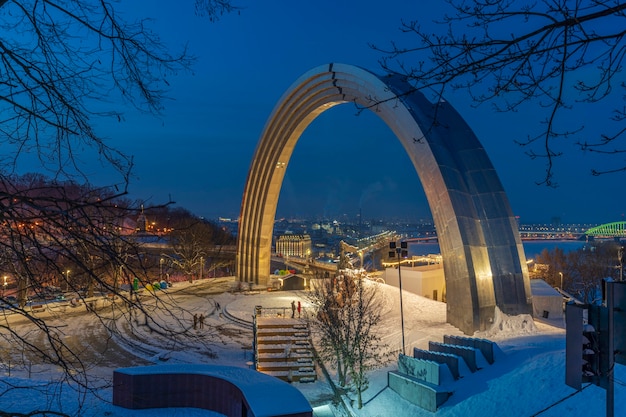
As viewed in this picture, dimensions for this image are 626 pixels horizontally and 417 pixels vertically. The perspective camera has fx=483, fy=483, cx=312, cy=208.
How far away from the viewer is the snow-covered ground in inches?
350

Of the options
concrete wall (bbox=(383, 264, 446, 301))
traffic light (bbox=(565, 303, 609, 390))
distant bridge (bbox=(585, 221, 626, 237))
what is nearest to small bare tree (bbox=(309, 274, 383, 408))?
traffic light (bbox=(565, 303, 609, 390))

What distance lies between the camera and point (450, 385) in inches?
495

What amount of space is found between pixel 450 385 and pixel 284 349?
22.3ft

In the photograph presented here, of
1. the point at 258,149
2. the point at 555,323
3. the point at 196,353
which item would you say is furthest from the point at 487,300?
the point at 258,149

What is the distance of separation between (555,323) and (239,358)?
40.5 ft

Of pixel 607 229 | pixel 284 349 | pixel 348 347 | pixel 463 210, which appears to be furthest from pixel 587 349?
pixel 607 229

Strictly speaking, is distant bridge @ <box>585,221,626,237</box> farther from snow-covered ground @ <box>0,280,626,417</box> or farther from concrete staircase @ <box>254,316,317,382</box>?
concrete staircase @ <box>254,316,317,382</box>

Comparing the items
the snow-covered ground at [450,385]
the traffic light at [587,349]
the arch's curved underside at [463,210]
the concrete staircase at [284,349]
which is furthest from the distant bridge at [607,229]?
the traffic light at [587,349]

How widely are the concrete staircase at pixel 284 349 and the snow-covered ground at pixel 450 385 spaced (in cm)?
58

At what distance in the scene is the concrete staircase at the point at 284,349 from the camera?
16391mm

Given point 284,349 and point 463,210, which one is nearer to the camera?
point 284,349

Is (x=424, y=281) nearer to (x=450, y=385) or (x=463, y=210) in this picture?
(x=463, y=210)

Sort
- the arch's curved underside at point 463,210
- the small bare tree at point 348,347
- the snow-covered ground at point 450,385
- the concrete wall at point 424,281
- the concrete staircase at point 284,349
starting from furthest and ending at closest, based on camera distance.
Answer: the concrete wall at point 424,281 → the arch's curved underside at point 463,210 → the concrete staircase at point 284,349 → the small bare tree at point 348,347 → the snow-covered ground at point 450,385

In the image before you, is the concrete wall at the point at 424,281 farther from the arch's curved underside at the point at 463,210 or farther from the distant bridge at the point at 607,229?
the distant bridge at the point at 607,229
